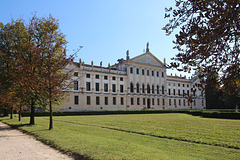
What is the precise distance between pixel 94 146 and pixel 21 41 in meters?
14.2

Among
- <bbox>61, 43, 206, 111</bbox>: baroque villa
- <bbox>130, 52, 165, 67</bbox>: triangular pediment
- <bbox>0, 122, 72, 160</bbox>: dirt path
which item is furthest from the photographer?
<bbox>130, 52, 165, 67</bbox>: triangular pediment

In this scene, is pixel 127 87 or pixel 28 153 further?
pixel 127 87

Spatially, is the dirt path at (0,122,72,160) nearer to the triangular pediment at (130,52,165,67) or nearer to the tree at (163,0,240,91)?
the tree at (163,0,240,91)

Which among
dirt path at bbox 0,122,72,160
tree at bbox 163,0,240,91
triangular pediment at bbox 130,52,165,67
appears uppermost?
triangular pediment at bbox 130,52,165,67

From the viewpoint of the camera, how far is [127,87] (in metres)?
60.8

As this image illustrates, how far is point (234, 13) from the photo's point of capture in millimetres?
3770

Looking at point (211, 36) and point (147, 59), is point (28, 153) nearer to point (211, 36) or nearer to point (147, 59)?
point (211, 36)

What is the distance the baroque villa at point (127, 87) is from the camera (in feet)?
170

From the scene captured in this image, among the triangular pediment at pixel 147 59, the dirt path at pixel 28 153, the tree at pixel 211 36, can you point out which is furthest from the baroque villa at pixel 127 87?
the tree at pixel 211 36

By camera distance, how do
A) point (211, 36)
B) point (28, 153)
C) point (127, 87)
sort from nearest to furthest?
point (211, 36) < point (28, 153) < point (127, 87)

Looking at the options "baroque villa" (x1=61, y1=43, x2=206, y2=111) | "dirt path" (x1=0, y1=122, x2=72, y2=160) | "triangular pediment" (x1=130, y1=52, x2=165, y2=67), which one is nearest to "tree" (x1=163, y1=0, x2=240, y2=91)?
"dirt path" (x1=0, y1=122, x2=72, y2=160)

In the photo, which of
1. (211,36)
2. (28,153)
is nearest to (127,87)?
(28,153)

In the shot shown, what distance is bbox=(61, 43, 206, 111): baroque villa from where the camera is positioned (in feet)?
170

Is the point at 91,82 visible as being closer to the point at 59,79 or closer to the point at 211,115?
the point at 211,115
